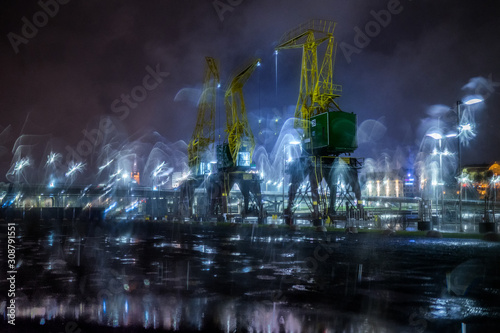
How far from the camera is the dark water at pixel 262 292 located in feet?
30.9

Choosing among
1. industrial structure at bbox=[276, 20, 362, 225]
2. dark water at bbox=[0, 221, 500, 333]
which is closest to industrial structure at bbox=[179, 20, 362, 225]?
industrial structure at bbox=[276, 20, 362, 225]

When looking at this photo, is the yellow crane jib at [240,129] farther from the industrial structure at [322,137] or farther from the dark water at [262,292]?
the dark water at [262,292]

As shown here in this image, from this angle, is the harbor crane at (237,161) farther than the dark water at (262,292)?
Yes

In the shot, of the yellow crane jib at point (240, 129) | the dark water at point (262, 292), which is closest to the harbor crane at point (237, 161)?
the yellow crane jib at point (240, 129)

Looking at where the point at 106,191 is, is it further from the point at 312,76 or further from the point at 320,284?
the point at 320,284

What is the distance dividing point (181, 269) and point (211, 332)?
947cm

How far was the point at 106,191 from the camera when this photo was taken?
10356cm

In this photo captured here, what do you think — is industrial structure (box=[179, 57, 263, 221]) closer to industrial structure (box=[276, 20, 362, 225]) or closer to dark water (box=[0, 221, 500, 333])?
industrial structure (box=[276, 20, 362, 225])

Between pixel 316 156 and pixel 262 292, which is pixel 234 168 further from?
pixel 262 292

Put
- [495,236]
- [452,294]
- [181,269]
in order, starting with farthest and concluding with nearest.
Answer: [495,236], [181,269], [452,294]

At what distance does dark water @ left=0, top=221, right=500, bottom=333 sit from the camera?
9414mm

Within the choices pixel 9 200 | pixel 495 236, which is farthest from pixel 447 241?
pixel 9 200

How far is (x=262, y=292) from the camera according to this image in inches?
502

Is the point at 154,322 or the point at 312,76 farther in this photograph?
the point at 312,76
